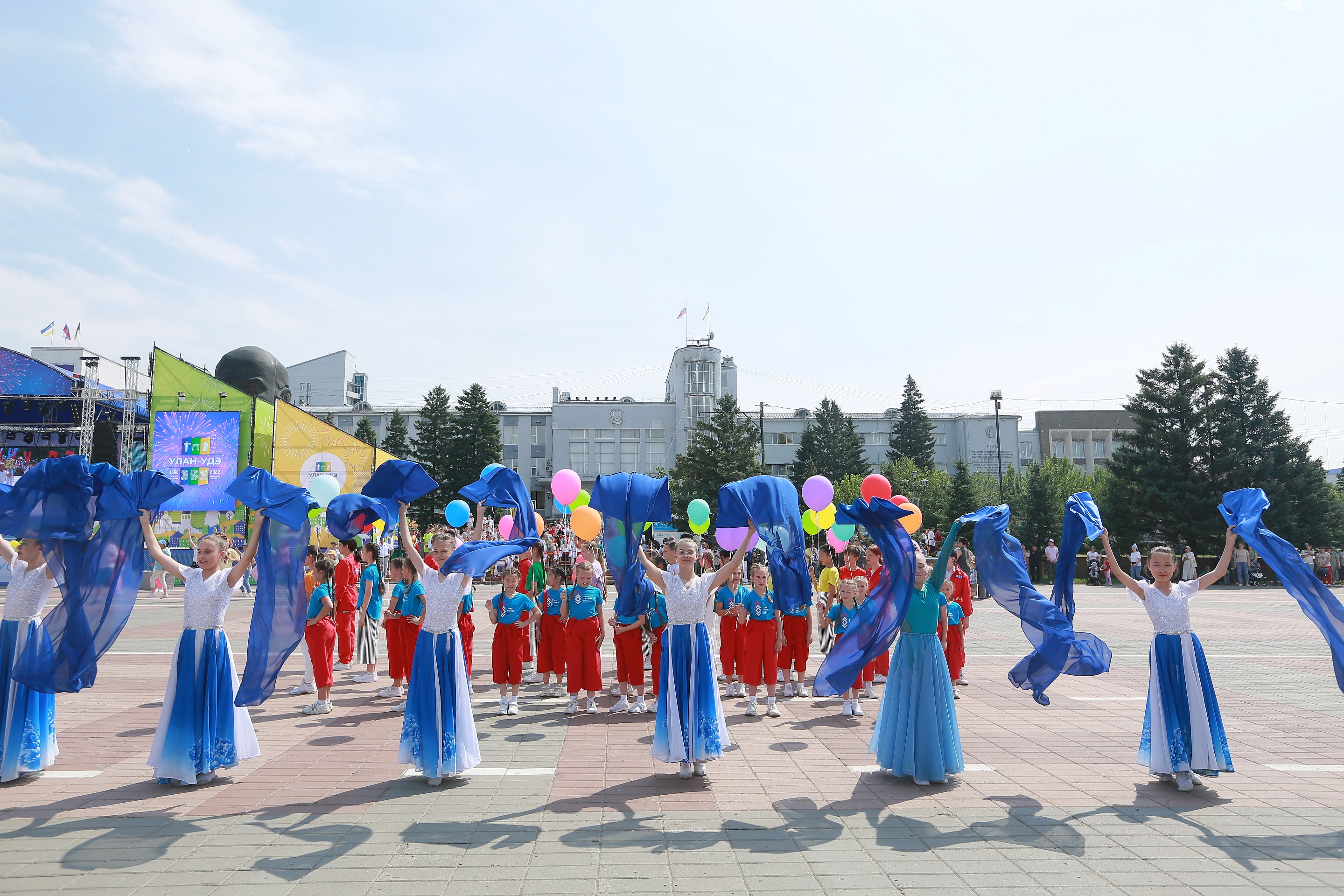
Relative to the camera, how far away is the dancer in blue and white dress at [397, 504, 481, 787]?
6188 mm

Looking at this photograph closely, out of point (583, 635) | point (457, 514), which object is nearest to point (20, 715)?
point (583, 635)

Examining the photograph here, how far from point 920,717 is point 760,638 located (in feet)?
10.3

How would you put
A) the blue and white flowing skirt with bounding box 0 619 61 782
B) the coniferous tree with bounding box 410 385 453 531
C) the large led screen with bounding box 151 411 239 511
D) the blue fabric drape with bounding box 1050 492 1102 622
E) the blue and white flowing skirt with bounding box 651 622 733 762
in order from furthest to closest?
the coniferous tree with bounding box 410 385 453 531 → the large led screen with bounding box 151 411 239 511 → the blue fabric drape with bounding box 1050 492 1102 622 → the blue and white flowing skirt with bounding box 651 622 733 762 → the blue and white flowing skirt with bounding box 0 619 61 782

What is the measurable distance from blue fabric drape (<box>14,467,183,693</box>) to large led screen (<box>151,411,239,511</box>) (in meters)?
25.9

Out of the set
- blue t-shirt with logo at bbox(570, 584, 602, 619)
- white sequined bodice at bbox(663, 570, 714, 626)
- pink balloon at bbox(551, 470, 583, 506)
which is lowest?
blue t-shirt with logo at bbox(570, 584, 602, 619)

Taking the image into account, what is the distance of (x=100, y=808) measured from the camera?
5633 millimetres

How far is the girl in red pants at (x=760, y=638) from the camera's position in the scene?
9219mm

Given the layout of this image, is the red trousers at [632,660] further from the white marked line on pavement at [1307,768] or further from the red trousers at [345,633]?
the white marked line on pavement at [1307,768]

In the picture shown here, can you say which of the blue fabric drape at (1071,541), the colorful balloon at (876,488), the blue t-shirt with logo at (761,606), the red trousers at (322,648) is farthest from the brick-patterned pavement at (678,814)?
the colorful balloon at (876,488)

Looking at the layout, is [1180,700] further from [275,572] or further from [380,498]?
[275,572]

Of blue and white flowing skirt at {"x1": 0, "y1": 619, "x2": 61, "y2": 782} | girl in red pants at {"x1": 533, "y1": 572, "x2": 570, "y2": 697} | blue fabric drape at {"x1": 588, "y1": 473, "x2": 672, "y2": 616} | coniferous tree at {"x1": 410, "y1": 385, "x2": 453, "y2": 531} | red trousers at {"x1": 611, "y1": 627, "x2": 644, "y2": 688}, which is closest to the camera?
blue and white flowing skirt at {"x1": 0, "y1": 619, "x2": 61, "y2": 782}

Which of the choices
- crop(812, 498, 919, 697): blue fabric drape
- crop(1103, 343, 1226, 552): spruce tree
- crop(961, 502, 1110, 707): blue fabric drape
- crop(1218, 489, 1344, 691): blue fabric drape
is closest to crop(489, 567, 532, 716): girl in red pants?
crop(812, 498, 919, 697): blue fabric drape

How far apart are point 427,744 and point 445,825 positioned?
93cm

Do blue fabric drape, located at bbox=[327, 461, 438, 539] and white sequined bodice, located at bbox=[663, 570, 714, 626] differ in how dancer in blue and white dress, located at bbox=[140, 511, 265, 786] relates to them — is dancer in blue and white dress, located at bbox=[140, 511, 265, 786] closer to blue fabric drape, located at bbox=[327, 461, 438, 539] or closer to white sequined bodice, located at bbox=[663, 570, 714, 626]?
blue fabric drape, located at bbox=[327, 461, 438, 539]
